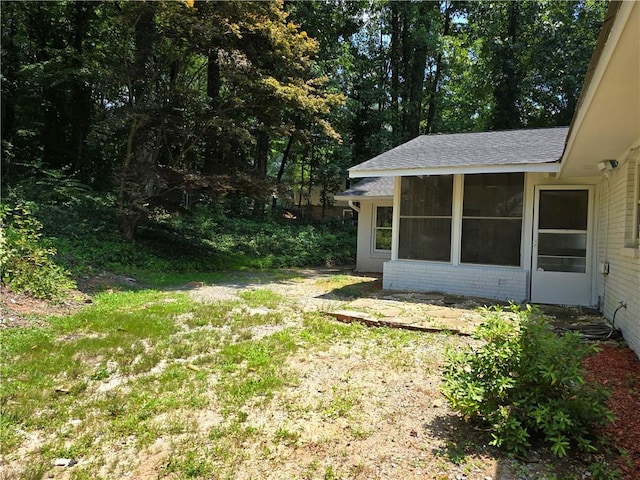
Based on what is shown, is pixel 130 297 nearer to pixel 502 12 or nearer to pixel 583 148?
pixel 583 148

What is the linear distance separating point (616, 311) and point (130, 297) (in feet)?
23.0

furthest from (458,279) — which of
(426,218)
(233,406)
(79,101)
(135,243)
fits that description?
(79,101)

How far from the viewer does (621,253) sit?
4973 mm

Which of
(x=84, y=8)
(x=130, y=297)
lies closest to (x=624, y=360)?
(x=130, y=297)

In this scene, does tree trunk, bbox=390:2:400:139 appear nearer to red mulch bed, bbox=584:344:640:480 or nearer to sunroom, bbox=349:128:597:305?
sunroom, bbox=349:128:597:305

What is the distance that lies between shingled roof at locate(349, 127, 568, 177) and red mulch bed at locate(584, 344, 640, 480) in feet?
11.9

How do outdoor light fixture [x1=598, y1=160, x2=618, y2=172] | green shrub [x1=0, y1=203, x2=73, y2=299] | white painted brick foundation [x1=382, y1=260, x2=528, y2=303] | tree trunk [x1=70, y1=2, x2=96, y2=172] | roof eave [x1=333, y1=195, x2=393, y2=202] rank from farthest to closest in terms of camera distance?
1. tree trunk [x1=70, y1=2, x2=96, y2=172]
2. roof eave [x1=333, y1=195, x2=393, y2=202]
3. white painted brick foundation [x1=382, y1=260, x2=528, y2=303]
4. green shrub [x1=0, y1=203, x2=73, y2=299]
5. outdoor light fixture [x1=598, y1=160, x2=618, y2=172]

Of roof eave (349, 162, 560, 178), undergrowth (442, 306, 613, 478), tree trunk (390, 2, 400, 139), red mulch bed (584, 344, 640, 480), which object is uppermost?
tree trunk (390, 2, 400, 139)

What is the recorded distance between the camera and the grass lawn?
92.4 inches

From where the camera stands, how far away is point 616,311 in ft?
16.7

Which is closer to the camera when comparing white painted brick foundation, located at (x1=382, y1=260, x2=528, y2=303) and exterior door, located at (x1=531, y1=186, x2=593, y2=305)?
exterior door, located at (x1=531, y1=186, x2=593, y2=305)

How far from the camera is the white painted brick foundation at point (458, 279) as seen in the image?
737 cm

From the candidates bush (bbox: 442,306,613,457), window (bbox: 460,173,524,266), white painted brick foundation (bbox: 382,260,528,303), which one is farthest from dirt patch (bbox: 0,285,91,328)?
window (bbox: 460,173,524,266)

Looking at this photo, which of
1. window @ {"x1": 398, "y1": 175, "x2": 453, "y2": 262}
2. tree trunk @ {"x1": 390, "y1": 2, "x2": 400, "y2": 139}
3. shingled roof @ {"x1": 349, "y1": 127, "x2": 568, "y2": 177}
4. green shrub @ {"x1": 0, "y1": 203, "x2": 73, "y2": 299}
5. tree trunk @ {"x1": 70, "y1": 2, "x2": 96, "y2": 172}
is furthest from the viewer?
tree trunk @ {"x1": 390, "y1": 2, "x2": 400, "y2": 139}
